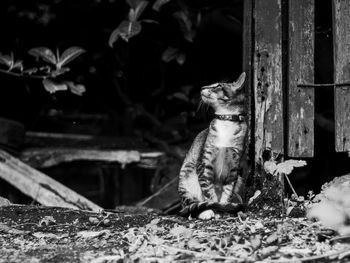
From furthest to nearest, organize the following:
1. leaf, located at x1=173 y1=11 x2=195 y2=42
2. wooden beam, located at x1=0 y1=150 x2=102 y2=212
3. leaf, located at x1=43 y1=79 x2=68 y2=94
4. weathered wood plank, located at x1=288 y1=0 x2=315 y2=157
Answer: leaf, located at x1=173 y1=11 x2=195 y2=42 → leaf, located at x1=43 y1=79 x2=68 y2=94 → wooden beam, located at x1=0 y1=150 x2=102 y2=212 → weathered wood plank, located at x1=288 y1=0 x2=315 y2=157

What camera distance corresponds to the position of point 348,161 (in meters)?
5.50

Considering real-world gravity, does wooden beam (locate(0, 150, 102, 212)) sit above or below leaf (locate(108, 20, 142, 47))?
below

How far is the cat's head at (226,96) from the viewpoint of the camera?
3525 mm

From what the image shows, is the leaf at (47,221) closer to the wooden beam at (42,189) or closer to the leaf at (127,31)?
the wooden beam at (42,189)

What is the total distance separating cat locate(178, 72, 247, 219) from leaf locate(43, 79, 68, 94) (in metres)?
1.71

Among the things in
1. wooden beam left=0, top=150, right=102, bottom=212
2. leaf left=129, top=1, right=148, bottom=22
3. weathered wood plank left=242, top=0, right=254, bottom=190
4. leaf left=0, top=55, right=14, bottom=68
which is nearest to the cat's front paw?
weathered wood plank left=242, top=0, right=254, bottom=190

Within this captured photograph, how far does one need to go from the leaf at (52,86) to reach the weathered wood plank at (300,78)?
6.74ft

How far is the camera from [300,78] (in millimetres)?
3660

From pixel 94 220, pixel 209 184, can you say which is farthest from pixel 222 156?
pixel 94 220

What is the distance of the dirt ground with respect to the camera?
272cm

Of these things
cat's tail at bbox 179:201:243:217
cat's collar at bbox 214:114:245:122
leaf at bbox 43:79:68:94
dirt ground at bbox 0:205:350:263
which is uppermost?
leaf at bbox 43:79:68:94

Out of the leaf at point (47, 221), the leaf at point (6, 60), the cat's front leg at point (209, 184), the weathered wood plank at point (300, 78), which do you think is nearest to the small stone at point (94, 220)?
the leaf at point (47, 221)

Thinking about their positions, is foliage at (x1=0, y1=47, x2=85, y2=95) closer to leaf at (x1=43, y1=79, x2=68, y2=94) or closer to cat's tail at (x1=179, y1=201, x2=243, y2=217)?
leaf at (x1=43, y1=79, x2=68, y2=94)

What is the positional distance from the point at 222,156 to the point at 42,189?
1.87 meters
